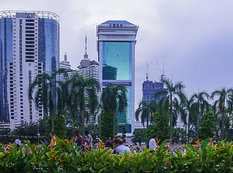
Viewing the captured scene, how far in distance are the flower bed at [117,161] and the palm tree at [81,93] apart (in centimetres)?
1565

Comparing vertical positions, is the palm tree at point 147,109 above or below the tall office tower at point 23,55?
below

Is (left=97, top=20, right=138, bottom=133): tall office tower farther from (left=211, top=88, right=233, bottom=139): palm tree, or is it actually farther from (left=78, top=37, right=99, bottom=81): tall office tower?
(left=78, top=37, right=99, bottom=81): tall office tower

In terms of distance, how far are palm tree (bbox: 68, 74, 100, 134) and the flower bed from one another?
15651 millimetres

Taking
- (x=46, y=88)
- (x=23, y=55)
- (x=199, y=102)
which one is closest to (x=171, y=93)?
(x=199, y=102)

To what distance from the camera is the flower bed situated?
148 inches

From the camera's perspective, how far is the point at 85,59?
177375 millimetres

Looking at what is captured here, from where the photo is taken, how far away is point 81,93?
65.6 feet

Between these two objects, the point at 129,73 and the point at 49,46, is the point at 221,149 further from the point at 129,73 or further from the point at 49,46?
the point at 49,46

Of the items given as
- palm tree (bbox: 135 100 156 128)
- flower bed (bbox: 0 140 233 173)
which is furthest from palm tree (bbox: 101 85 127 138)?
flower bed (bbox: 0 140 233 173)

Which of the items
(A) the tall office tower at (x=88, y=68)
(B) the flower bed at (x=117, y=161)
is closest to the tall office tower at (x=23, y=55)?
(A) the tall office tower at (x=88, y=68)

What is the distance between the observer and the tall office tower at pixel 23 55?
267ft

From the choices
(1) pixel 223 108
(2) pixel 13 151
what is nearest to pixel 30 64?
(1) pixel 223 108

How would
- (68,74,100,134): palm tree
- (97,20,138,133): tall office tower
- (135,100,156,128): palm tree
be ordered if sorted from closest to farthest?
(68,74,100,134): palm tree → (135,100,156,128): palm tree → (97,20,138,133): tall office tower

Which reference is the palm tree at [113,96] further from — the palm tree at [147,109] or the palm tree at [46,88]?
the palm tree at [147,109]
